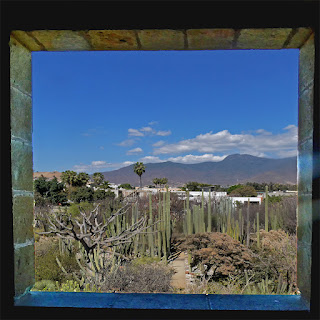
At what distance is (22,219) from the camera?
4.01ft

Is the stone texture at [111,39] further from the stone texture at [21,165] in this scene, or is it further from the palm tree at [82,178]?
the palm tree at [82,178]

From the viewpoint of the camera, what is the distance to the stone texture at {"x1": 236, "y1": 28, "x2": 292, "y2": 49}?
1120 mm

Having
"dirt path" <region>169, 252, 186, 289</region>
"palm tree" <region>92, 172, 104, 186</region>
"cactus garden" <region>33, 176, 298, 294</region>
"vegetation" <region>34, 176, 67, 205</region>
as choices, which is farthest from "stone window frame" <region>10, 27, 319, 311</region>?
"palm tree" <region>92, 172, 104, 186</region>

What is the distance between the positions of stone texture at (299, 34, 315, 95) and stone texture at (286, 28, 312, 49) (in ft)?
0.06

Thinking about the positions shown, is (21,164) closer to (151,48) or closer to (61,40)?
(61,40)

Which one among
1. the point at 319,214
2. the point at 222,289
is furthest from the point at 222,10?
the point at 222,289

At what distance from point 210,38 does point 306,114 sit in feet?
1.73

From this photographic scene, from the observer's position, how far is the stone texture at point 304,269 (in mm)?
1136

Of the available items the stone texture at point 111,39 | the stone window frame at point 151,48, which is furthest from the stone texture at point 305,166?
the stone texture at point 111,39

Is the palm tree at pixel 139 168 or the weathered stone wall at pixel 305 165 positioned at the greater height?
the weathered stone wall at pixel 305 165

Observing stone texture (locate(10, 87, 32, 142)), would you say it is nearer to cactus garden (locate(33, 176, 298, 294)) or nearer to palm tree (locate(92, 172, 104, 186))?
cactus garden (locate(33, 176, 298, 294))

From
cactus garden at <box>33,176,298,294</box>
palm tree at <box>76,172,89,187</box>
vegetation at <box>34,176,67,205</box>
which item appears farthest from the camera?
palm tree at <box>76,172,89,187</box>

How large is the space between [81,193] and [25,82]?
19.1 meters

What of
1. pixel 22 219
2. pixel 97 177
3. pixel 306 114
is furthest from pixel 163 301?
pixel 97 177
